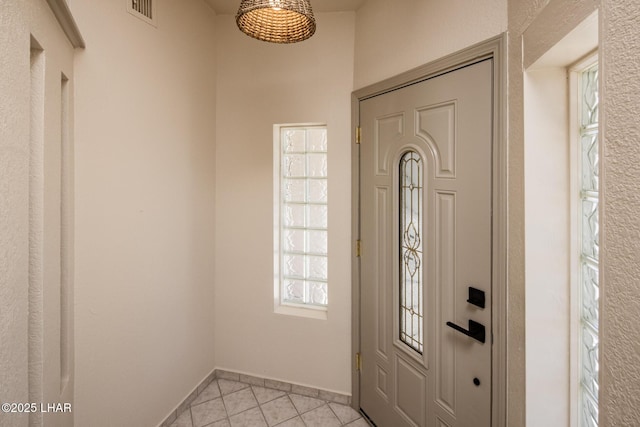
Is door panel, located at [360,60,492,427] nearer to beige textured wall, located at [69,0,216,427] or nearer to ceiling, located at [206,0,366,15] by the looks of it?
ceiling, located at [206,0,366,15]

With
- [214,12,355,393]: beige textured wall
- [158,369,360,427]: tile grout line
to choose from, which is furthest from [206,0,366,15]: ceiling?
[158,369,360,427]: tile grout line

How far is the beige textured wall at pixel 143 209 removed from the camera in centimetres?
163

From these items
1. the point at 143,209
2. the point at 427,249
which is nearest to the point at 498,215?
the point at 427,249

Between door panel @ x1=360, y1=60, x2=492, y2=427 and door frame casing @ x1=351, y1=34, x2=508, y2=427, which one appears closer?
door frame casing @ x1=351, y1=34, x2=508, y2=427

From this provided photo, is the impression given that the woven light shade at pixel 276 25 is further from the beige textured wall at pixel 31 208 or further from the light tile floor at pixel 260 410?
the light tile floor at pixel 260 410

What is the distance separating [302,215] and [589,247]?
183 centimetres

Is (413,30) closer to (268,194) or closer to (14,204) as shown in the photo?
(268,194)

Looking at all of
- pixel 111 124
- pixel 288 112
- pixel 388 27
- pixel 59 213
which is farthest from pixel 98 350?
pixel 388 27

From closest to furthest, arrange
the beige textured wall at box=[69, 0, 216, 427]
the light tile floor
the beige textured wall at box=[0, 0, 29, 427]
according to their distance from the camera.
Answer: the beige textured wall at box=[0, 0, 29, 427], the beige textured wall at box=[69, 0, 216, 427], the light tile floor

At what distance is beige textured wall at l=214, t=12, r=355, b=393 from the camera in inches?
96.7

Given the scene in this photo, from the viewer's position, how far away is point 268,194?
104 inches

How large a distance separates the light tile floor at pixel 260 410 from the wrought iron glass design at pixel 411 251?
0.79 m

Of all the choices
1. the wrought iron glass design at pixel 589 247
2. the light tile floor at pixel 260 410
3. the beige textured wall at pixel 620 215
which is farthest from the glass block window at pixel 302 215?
the beige textured wall at pixel 620 215

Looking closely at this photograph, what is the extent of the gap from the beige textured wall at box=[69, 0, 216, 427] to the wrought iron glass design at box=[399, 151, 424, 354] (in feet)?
4.60
